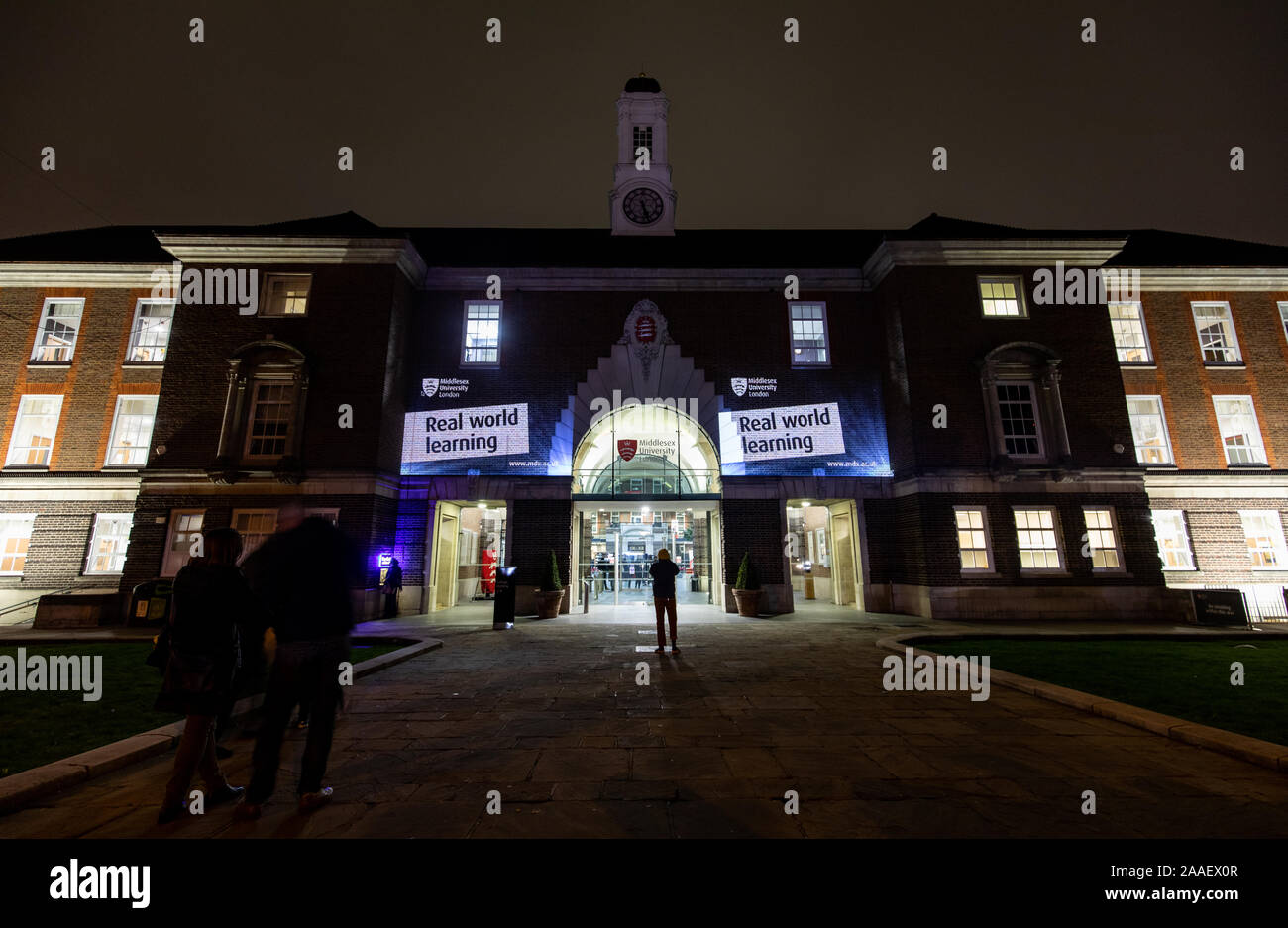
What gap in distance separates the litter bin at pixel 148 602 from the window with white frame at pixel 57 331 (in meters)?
10.8

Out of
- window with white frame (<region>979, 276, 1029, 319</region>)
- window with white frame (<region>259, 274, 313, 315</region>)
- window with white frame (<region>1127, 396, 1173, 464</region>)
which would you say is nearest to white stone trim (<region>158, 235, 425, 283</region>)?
window with white frame (<region>259, 274, 313, 315</region>)

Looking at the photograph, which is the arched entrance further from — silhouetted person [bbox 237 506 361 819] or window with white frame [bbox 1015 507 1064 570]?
silhouetted person [bbox 237 506 361 819]

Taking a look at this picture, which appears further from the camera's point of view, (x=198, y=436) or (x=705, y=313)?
(x=705, y=313)

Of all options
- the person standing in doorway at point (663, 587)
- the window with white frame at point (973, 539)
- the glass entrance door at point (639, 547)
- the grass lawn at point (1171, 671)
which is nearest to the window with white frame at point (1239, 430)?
the grass lawn at point (1171, 671)

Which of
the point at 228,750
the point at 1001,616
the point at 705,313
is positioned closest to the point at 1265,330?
the point at 1001,616

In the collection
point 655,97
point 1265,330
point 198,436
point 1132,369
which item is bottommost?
point 198,436

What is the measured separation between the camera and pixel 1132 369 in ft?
58.2

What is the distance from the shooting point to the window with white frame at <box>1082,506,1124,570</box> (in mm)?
14391

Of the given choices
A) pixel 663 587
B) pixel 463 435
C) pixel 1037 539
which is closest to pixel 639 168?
pixel 463 435

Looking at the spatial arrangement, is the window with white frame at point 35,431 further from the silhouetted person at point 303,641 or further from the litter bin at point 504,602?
the silhouetted person at point 303,641

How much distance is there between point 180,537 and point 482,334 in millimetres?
10564

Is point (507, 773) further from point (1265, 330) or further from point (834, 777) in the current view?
point (1265, 330)

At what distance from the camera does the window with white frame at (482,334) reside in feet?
55.6
